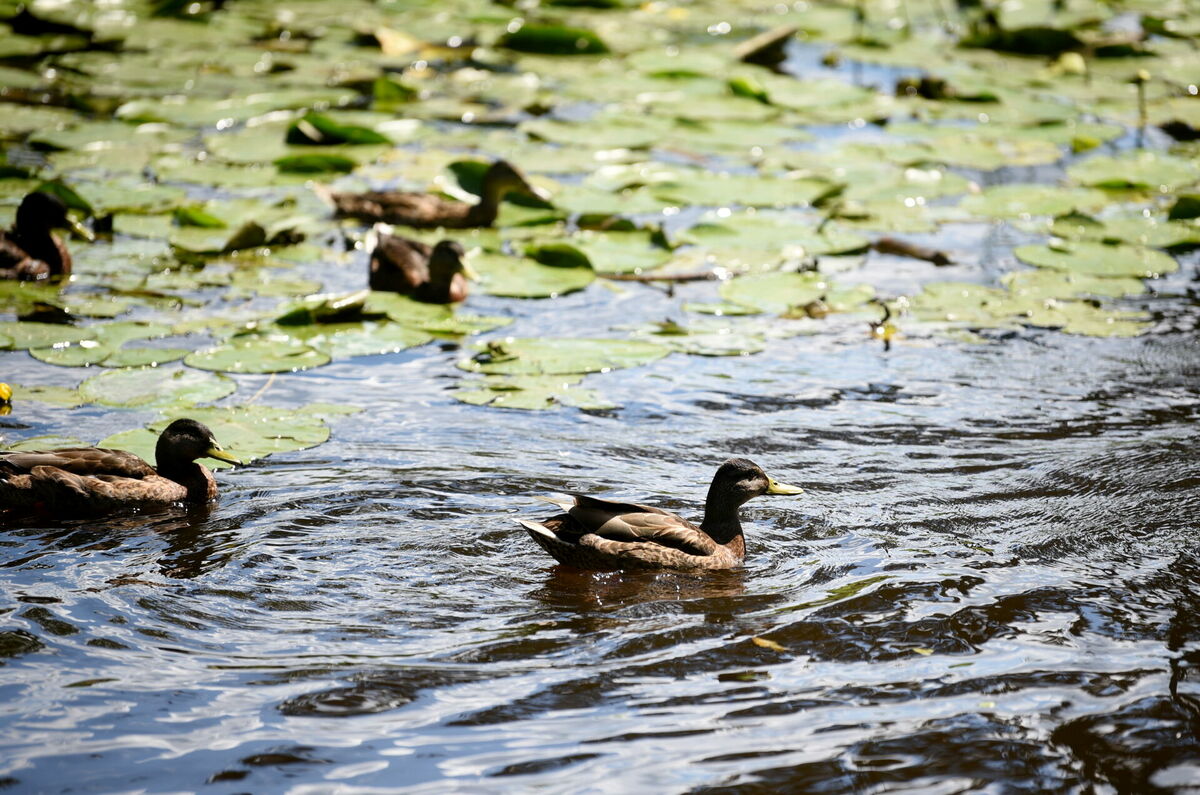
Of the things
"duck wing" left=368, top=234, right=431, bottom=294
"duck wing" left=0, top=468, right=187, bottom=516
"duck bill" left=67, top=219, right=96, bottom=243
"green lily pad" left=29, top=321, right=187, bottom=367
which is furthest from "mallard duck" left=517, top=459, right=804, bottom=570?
"duck bill" left=67, top=219, right=96, bottom=243

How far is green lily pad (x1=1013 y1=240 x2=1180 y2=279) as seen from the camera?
31.0ft

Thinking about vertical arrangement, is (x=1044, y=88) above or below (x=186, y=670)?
above

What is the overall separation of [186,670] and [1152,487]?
4.71 meters

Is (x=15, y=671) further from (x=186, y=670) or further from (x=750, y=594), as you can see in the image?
(x=750, y=594)

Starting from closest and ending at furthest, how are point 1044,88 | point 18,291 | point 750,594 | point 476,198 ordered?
1. point 750,594
2. point 18,291
3. point 476,198
4. point 1044,88

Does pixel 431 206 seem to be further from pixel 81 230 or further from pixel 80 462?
pixel 80 462

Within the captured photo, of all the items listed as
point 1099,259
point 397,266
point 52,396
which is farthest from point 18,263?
point 1099,259

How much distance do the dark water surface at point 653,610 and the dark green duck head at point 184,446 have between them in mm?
271

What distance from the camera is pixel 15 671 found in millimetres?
4699

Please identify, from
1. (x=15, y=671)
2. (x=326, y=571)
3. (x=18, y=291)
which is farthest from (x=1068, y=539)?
(x=18, y=291)

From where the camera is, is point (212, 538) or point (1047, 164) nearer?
point (212, 538)

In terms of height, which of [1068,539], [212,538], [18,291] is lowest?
[1068,539]

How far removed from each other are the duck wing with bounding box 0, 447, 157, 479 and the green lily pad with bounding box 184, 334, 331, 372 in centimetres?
155

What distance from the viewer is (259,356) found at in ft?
26.1
